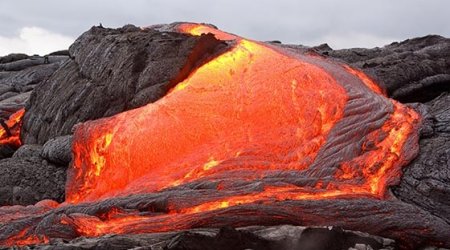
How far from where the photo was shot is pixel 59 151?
1366cm

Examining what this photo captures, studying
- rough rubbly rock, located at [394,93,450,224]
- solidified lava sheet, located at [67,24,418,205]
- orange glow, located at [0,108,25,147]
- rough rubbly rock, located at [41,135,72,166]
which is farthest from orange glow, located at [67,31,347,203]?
orange glow, located at [0,108,25,147]

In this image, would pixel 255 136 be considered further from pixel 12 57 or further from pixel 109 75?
pixel 12 57

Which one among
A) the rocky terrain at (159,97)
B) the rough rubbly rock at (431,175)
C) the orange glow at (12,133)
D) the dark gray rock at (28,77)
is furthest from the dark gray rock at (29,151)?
the dark gray rock at (28,77)

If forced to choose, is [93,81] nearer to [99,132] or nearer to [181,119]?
[99,132]

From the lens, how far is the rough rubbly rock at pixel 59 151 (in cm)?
1354

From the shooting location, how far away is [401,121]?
11578 millimetres

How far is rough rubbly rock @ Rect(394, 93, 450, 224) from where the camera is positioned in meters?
9.67

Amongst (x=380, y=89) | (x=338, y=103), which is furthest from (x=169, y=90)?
(x=380, y=89)

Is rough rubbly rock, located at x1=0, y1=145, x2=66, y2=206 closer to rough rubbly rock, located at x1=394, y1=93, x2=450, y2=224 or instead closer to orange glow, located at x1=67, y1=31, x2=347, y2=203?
orange glow, located at x1=67, y1=31, x2=347, y2=203

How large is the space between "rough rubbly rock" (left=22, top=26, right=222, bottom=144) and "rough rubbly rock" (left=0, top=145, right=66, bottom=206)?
1.65m

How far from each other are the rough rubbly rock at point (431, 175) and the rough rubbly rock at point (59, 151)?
23.3 feet

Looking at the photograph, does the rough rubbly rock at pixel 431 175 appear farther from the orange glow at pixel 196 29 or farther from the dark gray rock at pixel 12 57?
the dark gray rock at pixel 12 57

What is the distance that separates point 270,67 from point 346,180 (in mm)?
3775

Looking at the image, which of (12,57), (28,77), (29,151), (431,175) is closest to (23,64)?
(12,57)
